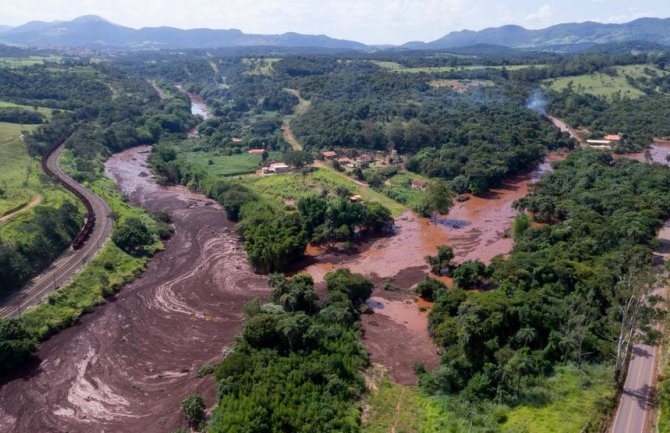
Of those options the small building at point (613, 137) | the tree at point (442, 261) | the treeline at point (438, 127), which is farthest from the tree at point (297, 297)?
the small building at point (613, 137)

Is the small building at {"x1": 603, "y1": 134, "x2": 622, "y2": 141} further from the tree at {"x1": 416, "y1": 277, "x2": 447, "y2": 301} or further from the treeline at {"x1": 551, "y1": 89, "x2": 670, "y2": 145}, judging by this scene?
the tree at {"x1": 416, "y1": 277, "x2": 447, "y2": 301}

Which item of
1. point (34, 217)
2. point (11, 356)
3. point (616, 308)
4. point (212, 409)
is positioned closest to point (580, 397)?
point (616, 308)

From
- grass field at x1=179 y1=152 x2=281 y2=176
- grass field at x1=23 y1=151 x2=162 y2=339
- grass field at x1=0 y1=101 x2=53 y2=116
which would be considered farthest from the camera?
grass field at x1=0 y1=101 x2=53 y2=116

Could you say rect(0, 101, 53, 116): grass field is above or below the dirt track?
above

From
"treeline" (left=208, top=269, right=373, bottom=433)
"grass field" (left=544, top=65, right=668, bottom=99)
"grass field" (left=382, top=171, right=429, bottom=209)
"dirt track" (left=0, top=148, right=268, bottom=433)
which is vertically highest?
"grass field" (left=544, top=65, right=668, bottom=99)

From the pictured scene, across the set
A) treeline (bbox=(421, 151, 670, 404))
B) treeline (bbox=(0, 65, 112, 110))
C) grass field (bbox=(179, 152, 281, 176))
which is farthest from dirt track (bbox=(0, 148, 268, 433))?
treeline (bbox=(0, 65, 112, 110))

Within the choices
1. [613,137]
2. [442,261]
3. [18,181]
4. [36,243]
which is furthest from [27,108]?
[613,137]

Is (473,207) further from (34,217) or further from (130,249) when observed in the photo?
(34,217)
